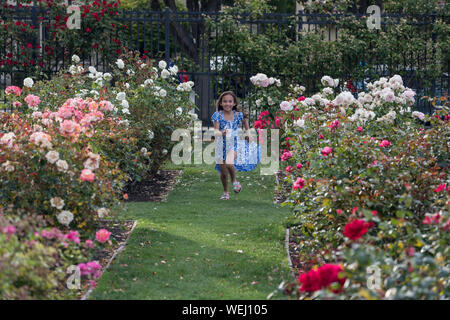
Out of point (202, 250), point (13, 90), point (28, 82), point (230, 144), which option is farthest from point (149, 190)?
point (202, 250)

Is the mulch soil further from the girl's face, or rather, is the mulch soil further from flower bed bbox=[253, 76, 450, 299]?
flower bed bbox=[253, 76, 450, 299]

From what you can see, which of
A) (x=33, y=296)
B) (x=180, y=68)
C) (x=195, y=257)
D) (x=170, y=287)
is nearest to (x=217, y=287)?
(x=170, y=287)

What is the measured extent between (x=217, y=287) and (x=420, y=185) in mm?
1615

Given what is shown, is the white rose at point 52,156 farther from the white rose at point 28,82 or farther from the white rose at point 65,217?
the white rose at point 28,82

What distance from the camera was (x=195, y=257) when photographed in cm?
589

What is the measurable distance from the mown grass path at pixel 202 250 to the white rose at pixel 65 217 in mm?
542

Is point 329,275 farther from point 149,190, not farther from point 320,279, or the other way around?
point 149,190

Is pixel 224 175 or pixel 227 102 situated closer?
pixel 224 175

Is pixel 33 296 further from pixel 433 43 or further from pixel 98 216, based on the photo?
pixel 433 43

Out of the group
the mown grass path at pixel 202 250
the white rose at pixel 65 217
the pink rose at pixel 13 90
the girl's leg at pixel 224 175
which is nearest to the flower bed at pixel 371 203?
the mown grass path at pixel 202 250

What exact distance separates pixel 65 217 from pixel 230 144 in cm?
425

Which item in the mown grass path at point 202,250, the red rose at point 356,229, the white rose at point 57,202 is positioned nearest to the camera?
the red rose at point 356,229

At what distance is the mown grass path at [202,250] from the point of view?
5020 millimetres

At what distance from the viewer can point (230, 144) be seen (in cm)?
871
